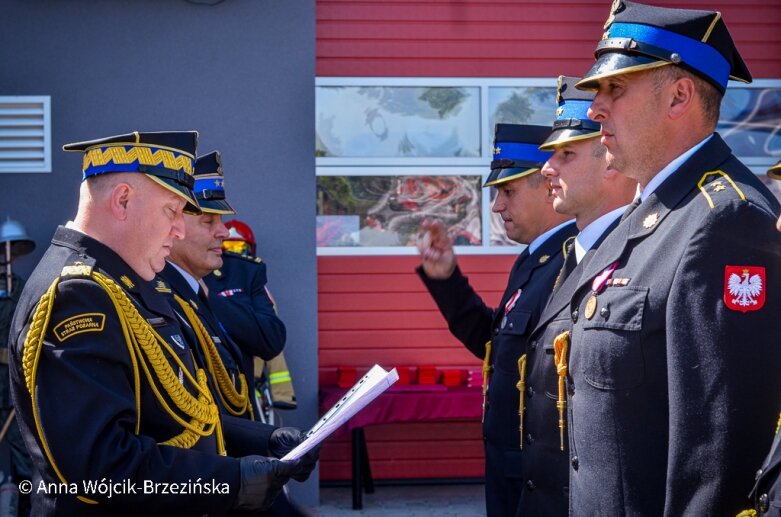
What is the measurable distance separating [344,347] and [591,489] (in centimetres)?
483

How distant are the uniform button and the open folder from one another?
43.1 inches

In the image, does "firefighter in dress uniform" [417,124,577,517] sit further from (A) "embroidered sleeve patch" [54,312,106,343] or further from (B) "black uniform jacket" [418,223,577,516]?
(A) "embroidered sleeve patch" [54,312,106,343]

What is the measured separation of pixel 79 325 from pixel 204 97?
4.63 m

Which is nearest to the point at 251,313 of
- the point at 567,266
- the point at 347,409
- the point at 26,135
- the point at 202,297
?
the point at 202,297

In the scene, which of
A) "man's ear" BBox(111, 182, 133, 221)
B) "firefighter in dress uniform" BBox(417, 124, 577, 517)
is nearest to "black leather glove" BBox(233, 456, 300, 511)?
"man's ear" BBox(111, 182, 133, 221)

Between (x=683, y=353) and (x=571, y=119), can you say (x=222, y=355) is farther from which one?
(x=683, y=353)

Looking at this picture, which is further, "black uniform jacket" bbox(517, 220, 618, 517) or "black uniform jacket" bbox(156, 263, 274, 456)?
"black uniform jacket" bbox(156, 263, 274, 456)

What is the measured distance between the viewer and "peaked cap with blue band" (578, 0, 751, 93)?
7.97ft

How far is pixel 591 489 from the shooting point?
8.04ft

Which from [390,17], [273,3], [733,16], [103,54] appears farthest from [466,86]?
[103,54]

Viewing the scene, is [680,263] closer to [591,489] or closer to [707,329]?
[707,329]

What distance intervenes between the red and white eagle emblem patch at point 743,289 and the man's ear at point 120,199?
1.64 m

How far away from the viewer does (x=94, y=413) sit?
96.8 inches

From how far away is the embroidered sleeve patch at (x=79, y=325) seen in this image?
2508 mm
